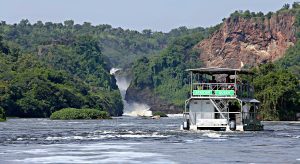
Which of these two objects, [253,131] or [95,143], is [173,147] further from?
[253,131]

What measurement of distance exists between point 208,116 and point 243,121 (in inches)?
179

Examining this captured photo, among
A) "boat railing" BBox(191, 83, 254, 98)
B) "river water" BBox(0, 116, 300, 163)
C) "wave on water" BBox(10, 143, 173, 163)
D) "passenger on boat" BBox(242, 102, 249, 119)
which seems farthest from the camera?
"passenger on boat" BBox(242, 102, 249, 119)

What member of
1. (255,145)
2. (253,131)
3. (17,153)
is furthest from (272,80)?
(17,153)

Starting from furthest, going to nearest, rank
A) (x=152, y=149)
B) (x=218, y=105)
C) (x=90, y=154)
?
(x=218, y=105), (x=152, y=149), (x=90, y=154)

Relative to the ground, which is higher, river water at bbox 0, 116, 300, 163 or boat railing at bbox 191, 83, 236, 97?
boat railing at bbox 191, 83, 236, 97

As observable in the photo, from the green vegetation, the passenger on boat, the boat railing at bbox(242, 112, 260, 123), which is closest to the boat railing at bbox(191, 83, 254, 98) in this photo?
the passenger on boat

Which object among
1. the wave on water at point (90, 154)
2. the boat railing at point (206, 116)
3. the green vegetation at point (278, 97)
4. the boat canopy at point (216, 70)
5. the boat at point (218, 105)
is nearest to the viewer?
the wave on water at point (90, 154)

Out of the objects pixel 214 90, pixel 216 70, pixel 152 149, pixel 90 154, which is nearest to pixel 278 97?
pixel 216 70

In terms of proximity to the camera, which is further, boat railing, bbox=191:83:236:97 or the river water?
boat railing, bbox=191:83:236:97

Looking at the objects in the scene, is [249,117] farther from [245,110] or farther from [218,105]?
[218,105]

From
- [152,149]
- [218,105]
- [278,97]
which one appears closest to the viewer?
[152,149]

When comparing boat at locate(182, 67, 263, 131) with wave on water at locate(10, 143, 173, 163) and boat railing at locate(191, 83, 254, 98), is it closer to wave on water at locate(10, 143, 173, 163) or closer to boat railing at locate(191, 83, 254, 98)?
boat railing at locate(191, 83, 254, 98)

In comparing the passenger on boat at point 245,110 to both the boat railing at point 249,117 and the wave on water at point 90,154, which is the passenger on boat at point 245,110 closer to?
the boat railing at point 249,117

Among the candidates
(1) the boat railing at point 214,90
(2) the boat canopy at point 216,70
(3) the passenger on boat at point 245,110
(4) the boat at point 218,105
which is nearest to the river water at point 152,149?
(4) the boat at point 218,105
